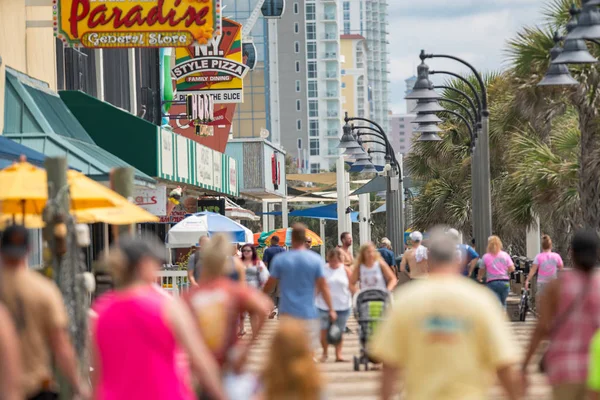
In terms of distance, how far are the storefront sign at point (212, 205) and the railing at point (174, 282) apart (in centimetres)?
989

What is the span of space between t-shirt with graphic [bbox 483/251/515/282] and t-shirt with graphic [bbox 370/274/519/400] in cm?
1190

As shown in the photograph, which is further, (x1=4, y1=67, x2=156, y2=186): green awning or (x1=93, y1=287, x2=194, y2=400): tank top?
(x1=4, y1=67, x2=156, y2=186): green awning

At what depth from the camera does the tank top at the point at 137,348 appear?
20.5 feet

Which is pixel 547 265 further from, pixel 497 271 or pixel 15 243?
pixel 15 243

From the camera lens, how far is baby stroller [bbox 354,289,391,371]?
14.5 metres

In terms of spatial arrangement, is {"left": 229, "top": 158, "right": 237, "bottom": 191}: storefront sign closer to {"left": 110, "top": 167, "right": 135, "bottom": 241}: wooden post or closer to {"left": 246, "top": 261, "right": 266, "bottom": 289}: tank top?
{"left": 246, "top": 261, "right": 266, "bottom": 289}: tank top

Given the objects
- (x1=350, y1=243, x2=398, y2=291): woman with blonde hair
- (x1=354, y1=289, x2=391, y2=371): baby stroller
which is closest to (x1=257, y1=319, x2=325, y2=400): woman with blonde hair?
(x1=354, y1=289, x2=391, y2=371): baby stroller

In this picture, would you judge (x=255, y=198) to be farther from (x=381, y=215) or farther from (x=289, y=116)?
(x=289, y=116)

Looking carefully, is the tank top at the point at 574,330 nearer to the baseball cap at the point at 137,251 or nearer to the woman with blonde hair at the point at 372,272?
the baseball cap at the point at 137,251

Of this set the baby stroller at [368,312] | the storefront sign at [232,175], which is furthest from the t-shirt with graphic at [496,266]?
the storefront sign at [232,175]

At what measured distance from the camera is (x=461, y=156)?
42406 mm

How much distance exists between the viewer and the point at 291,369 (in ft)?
20.2

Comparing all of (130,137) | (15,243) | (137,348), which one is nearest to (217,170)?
(130,137)

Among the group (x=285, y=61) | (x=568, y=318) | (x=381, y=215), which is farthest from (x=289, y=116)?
(x=568, y=318)
